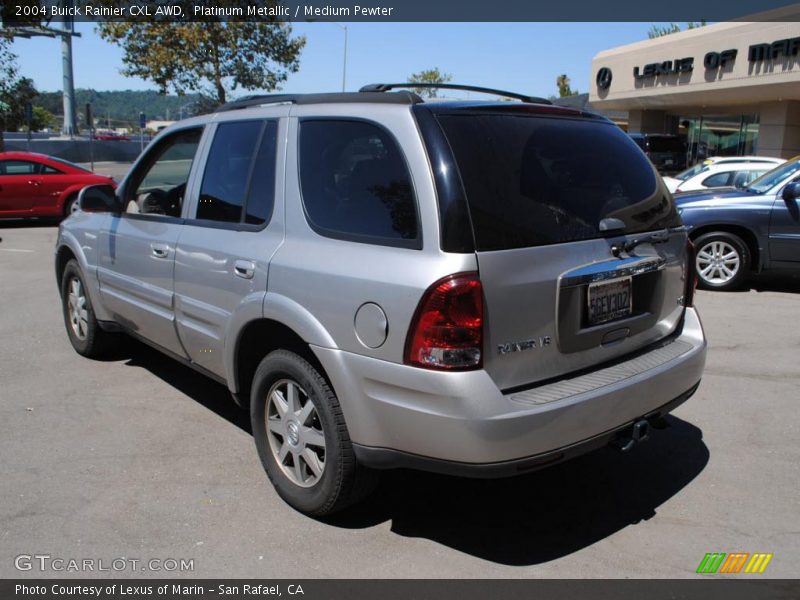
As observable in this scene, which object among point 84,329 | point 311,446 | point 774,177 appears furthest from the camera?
point 774,177

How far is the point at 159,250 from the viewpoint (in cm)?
443

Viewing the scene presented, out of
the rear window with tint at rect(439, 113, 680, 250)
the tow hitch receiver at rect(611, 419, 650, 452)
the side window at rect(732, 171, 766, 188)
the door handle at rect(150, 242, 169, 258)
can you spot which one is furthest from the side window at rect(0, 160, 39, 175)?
the tow hitch receiver at rect(611, 419, 650, 452)

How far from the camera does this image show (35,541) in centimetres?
328

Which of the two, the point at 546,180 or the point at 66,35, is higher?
the point at 66,35

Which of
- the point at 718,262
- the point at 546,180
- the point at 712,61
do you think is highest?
the point at 712,61

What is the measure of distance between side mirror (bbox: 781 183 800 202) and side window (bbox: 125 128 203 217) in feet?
23.0

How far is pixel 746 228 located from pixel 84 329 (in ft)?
24.4

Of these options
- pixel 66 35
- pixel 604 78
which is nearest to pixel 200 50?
pixel 66 35

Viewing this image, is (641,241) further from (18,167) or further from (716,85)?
(716,85)

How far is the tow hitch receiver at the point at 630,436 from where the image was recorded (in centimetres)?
320

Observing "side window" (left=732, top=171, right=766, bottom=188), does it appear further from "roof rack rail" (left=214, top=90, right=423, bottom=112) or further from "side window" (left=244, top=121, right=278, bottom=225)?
"side window" (left=244, top=121, right=278, bottom=225)

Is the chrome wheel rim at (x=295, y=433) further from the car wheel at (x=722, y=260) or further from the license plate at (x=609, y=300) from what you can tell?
the car wheel at (x=722, y=260)

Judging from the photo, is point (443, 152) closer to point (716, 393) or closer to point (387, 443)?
point (387, 443)
